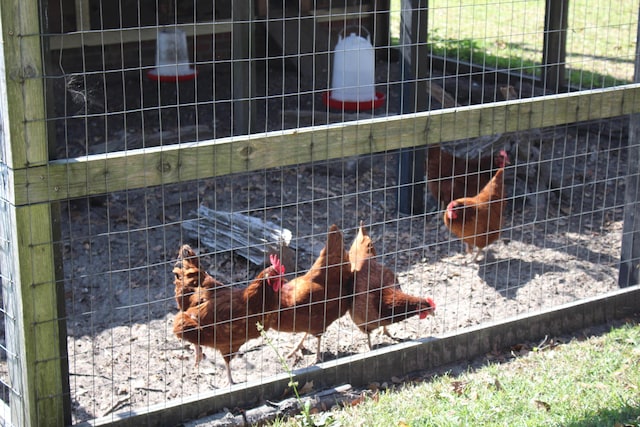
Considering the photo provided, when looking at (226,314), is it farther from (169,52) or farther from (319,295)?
(169,52)

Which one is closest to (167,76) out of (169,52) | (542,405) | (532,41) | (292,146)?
(169,52)

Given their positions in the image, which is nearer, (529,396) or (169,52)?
(529,396)

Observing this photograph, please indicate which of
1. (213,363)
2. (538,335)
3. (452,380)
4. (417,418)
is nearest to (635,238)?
(538,335)

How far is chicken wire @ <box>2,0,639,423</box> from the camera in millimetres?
4891

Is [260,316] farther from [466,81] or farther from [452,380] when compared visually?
[466,81]

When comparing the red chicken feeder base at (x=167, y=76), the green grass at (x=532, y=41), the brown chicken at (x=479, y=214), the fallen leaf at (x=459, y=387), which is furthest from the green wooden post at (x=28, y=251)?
the green grass at (x=532, y=41)

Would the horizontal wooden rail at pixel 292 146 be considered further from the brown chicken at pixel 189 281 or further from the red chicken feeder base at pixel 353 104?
the red chicken feeder base at pixel 353 104

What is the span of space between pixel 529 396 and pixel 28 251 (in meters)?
2.59

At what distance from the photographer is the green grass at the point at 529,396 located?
4207mm

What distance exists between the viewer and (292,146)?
13.7 ft

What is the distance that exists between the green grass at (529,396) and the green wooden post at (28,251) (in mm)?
1194

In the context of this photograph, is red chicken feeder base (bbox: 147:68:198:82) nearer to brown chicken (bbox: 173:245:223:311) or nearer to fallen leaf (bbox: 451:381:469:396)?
brown chicken (bbox: 173:245:223:311)

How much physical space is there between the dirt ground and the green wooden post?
367mm

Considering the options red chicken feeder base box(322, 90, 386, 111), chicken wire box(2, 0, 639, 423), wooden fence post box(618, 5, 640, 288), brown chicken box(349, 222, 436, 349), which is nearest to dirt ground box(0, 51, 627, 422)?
chicken wire box(2, 0, 639, 423)
